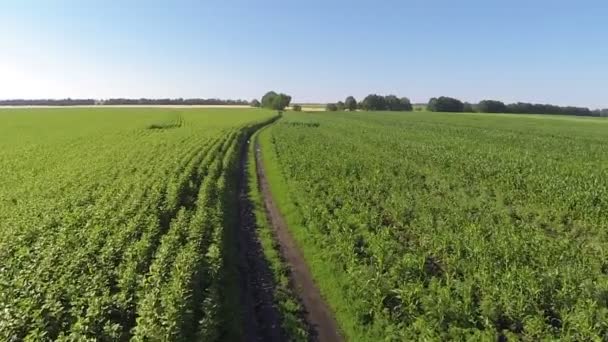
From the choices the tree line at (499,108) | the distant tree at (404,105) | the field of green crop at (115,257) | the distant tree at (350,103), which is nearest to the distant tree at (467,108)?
the tree line at (499,108)

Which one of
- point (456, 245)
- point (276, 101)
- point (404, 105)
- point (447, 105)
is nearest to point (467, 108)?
point (447, 105)

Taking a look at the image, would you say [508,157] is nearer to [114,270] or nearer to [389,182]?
[389,182]

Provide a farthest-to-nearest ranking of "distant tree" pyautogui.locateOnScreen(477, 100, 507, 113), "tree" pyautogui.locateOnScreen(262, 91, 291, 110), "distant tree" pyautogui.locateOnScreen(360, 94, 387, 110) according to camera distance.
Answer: "distant tree" pyautogui.locateOnScreen(360, 94, 387, 110), "tree" pyautogui.locateOnScreen(262, 91, 291, 110), "distant tree" pyautogui.locateOnScreen(477, 100, 507, 113)

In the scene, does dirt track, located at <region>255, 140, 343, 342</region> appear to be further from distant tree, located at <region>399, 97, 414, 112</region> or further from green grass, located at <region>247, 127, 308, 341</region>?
distant tree, located at <region>399, 97, 414, 112</region>

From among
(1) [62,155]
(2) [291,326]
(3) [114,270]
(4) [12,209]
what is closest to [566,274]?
(2) [291,326]

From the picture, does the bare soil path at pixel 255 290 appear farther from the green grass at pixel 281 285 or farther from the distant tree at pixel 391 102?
the distant tree at pixel 391 102

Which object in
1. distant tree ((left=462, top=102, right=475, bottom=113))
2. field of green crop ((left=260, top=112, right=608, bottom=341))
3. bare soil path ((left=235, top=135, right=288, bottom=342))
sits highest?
distant tree ((left=462, top=102, right=475, bottom=113))

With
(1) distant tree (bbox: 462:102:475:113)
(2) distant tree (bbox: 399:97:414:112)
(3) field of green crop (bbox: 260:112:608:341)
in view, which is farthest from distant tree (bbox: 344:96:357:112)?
(3) field of green crop (bbox: 260:112:608:341)
